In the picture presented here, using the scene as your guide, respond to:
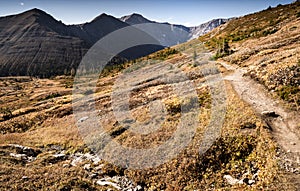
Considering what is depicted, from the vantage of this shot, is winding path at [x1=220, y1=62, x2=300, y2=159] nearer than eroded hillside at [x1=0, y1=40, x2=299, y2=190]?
No

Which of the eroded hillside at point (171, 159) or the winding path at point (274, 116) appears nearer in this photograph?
the eroded hillside at point (171, 159)

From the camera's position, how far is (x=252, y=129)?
2219cm

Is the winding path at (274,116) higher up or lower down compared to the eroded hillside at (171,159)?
higher up

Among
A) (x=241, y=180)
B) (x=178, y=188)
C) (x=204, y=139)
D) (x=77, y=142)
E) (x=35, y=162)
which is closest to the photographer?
(x=241, y=180)

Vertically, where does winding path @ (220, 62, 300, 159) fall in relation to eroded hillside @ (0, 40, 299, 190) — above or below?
above

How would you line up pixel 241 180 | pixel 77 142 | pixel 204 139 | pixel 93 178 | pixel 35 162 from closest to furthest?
pixel 241 180 → pixel 93 178 → pixel 204 139 → pixel 35 162 → pixel 77 142

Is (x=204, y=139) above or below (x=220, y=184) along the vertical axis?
above

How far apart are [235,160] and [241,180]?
2541mm

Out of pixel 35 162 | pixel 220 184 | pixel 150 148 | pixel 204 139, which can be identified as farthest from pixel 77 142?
pixel 220 184

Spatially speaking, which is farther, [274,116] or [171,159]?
[274,116]

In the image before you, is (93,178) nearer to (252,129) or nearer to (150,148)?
(150,148)

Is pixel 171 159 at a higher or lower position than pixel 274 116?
lower

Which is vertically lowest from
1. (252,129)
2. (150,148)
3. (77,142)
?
(77,142)

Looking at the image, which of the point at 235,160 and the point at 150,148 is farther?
the point at 150,148
